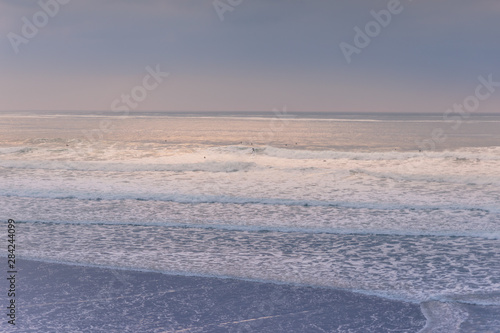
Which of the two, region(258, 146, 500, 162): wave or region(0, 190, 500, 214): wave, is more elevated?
region(258, 146, 500, 162): wave

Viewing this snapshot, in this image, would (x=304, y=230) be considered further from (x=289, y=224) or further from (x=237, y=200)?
(x=237, y=200)

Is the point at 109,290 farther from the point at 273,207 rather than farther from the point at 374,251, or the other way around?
the point at 273,207

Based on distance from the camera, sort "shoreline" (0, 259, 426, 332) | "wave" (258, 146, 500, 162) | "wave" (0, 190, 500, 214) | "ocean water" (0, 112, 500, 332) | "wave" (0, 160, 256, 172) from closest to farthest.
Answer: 1. "shoreline" (0, 259, 426, 332)
2. "ocean water" (0, 112, 500, 332)
3. "wave" (0, 190, 500, 214)
4. "wave" (0, 160, 256, 172)
5. "wave" (258, 146, 500, 162)

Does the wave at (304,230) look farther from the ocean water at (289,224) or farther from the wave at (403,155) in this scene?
the wave at (403,155)

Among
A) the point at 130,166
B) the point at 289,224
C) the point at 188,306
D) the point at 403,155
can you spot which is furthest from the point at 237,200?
the point at 403,155

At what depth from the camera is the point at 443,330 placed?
5.54 m

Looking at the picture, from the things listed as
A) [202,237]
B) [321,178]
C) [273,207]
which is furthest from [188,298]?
[321,178]

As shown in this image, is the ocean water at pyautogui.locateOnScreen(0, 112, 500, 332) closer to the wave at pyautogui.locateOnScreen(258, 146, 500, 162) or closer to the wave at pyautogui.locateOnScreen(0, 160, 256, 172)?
the wave at pyautogui.locateOnScreen(0, 160, 256, 172)

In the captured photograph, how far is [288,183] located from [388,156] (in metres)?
13.5

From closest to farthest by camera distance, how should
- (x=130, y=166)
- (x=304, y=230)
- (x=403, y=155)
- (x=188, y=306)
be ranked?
1. (x=188, y=306)
2. (x=304, y=230)
3. (x=130, y=166)
4. (x=403, y=155)

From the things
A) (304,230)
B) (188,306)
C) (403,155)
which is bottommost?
(188,306)

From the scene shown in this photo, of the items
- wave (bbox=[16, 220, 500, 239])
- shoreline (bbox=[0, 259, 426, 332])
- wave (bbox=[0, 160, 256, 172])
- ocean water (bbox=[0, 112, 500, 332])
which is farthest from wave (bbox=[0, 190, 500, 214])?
shoreline (bbox=[0, 259, 426, 332])

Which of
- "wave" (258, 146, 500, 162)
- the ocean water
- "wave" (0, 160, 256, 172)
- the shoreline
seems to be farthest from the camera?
"wave" (258, 146, 500, 162)

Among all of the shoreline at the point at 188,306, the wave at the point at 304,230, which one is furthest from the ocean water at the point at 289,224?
the shoreline at the point at 188,306
